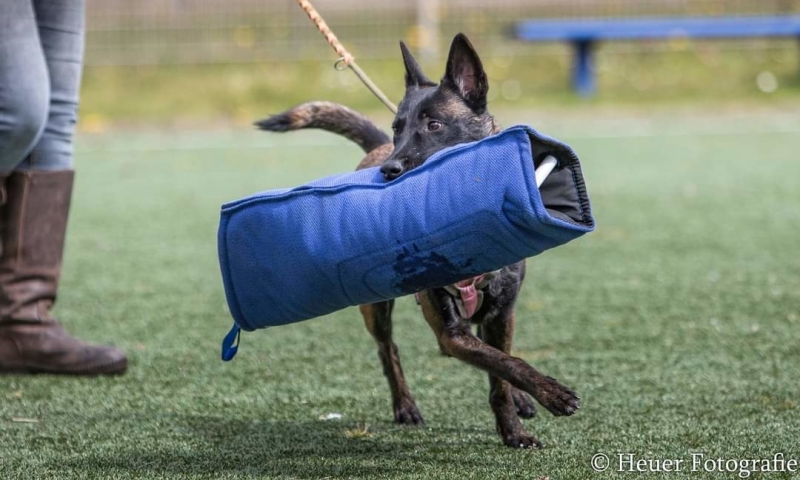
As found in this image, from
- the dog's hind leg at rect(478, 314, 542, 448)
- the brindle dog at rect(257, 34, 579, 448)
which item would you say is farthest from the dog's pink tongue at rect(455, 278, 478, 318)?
the dog's hind leg at rect(478, 314, 542, 448)

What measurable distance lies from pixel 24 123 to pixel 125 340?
4.00ft

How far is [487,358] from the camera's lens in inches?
113

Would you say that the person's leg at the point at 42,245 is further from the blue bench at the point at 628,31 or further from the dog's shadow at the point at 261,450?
the blue bench at the point at 628,31

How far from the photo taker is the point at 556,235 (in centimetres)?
248

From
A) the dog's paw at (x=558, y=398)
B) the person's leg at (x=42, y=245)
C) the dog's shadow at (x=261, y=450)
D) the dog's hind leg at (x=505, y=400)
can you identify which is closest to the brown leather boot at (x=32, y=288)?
the person's leg at (x=42, y=245)

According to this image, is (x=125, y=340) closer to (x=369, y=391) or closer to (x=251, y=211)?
(x=369, y=391)

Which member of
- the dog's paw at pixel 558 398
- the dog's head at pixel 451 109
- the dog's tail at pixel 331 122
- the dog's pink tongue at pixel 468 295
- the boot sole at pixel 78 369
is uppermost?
the dog's head at pixel 451 109

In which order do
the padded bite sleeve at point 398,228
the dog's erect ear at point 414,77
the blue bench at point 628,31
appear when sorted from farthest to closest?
the blue bench at point 628,31, the dog's erect ear at point 414,77, the padded bite sleeve at point 398,228

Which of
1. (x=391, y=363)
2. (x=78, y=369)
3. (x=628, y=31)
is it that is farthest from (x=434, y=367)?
(x=628, y=31)

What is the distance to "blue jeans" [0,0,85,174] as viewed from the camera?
133 inches

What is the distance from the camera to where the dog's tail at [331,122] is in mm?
3701

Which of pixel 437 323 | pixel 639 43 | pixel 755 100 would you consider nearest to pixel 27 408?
pixel 437 323

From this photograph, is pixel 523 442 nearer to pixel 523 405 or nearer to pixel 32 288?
pixel 523 405

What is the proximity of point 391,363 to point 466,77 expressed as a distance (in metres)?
0.94
